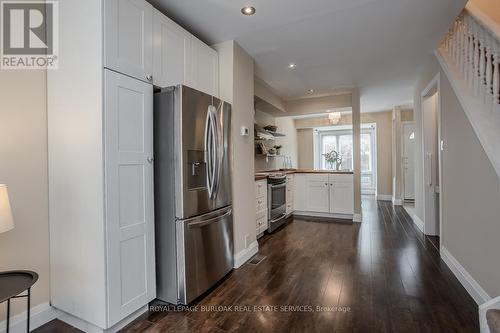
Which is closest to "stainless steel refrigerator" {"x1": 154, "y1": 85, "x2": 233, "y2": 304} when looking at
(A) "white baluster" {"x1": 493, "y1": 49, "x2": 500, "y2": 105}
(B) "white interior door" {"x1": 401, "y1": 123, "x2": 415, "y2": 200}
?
(A) "white baluster" {"x1": 493, "y1": 49, "x2": 500, "y2": 105}

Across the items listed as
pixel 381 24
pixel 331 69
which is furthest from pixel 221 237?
pixel 331 69

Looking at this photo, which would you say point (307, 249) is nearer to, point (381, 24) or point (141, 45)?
point (381, 24)

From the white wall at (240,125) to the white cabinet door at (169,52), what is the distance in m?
0.54

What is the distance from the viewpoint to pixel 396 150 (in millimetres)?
6645

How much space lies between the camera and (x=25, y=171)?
178 centimetres

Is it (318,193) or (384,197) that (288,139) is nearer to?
(318,193)

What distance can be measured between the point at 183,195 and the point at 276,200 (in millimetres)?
2597

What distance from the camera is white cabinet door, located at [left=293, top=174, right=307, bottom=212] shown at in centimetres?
531

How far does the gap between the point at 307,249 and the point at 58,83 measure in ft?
10.6

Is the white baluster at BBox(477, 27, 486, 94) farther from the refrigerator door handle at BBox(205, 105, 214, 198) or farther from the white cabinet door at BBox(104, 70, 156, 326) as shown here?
the white cabinet door at BBox(104, 70, 156, 326)

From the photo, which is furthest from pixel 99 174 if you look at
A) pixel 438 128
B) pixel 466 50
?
pixel 438 128

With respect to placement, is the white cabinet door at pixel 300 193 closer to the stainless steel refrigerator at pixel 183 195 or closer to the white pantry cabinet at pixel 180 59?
the white pantry cabinet at pixel 180 59

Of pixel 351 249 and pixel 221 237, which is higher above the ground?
pixel 221 237

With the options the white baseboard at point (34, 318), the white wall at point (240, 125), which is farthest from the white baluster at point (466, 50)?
the white baseboard at point (34, 318)
